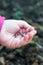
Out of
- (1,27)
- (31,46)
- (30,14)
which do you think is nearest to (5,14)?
(30,14)

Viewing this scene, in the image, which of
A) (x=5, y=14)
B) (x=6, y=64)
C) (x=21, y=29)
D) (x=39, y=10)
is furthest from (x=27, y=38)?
(x=39, y=10)

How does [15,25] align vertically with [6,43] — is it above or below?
above

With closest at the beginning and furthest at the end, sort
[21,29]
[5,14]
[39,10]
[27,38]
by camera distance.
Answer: [27,38] < [21,29] < [5,14] < [39,10]

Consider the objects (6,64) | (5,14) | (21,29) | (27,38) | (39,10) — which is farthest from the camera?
(39,10)

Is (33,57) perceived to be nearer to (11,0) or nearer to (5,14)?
(5,14)

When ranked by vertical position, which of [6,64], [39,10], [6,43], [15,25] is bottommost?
[6,64]

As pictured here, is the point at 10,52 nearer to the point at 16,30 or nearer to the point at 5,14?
the point at 5,14

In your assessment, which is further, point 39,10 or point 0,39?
point 39,10
